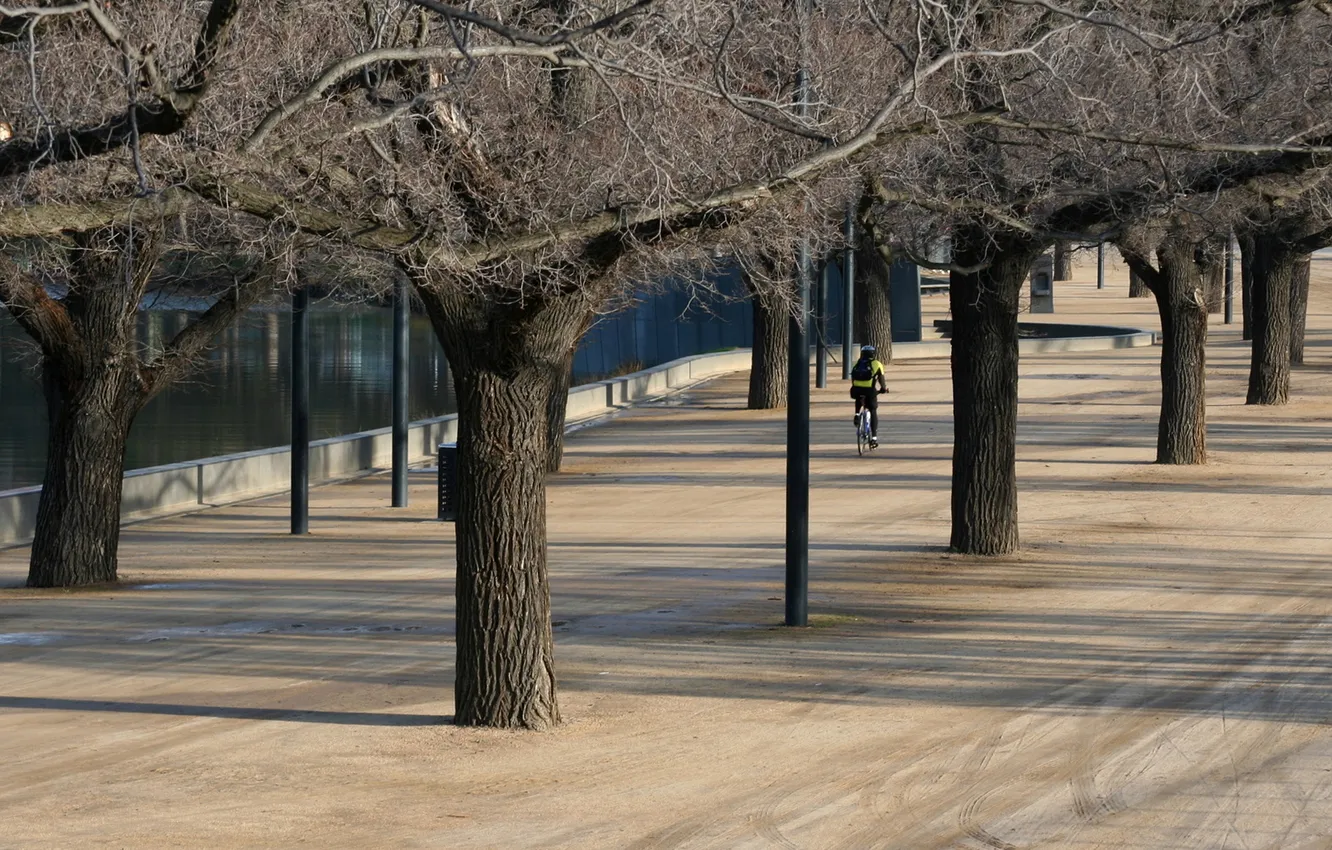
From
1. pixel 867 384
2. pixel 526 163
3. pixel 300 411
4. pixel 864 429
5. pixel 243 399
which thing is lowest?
pixel 864 429

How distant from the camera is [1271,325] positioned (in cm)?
3134

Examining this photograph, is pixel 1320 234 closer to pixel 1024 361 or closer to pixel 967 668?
pixel 1024 361

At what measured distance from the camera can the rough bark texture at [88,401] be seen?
47.2 ft

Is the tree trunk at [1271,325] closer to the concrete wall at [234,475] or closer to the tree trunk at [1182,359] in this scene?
the tree trunk at [1182,359]

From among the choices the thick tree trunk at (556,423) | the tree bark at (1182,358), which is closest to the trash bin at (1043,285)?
the tree bark at (1182,358)

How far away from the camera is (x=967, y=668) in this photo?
35.2ft

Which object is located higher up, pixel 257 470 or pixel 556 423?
pixel 556 423

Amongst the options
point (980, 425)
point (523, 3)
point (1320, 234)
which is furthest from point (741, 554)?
point (1320, 234)

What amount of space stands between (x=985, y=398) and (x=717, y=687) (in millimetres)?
6272

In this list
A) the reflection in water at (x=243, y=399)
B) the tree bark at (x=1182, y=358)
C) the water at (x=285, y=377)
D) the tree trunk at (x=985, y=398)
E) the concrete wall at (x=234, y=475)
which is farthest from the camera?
the water at (x=285, y=377)

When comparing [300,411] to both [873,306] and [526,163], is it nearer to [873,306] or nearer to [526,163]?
[526,163]

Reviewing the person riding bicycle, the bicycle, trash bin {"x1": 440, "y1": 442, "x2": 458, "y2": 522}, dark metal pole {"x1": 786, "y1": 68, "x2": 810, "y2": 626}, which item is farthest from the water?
dark metal pole {"x1": 786, "y1": 68, "x2": 810, "y2": 626}

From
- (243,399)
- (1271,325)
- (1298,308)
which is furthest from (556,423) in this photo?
(1298,308)

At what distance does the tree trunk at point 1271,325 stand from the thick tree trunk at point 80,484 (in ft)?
70.8
